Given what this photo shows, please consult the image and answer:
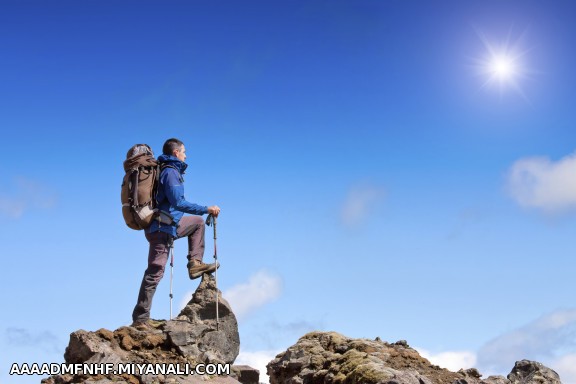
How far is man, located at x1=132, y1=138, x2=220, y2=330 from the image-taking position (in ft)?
60.3

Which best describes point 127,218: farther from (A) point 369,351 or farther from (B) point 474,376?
(B) point 474,376

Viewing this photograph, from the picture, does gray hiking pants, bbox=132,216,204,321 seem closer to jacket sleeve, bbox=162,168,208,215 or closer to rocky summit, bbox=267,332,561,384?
jacket sleeve, bbox=162,168,208,215

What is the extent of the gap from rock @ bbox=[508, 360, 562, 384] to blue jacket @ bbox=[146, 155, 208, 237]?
40.9ft

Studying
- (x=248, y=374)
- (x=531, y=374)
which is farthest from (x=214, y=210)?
(x=531, y=374)

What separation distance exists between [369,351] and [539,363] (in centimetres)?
654

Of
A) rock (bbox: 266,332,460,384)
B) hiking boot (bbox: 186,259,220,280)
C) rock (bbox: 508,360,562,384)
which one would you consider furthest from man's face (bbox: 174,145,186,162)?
rock (bbox: 508,360,562,384)

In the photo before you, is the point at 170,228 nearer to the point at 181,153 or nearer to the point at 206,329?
the point at 181,153

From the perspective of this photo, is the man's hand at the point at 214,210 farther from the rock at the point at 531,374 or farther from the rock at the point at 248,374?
the rock at the point at 531,374

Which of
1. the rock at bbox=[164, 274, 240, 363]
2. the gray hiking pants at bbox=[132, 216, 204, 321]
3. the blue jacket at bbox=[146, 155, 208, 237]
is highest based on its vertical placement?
the blue jacket at bbox=[146, 155, 208, 237]

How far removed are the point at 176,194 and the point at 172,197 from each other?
0.47ft

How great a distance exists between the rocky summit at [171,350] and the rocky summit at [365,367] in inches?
90.0

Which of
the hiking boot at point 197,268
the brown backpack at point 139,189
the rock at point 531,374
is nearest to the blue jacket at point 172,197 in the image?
the brown backpack at point 139,189

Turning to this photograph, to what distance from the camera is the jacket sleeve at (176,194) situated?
18.5 metres

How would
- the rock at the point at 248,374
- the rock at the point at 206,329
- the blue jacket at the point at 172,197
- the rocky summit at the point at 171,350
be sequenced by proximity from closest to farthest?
the rocky summit at the point at 171,350, the rock at the point at 206,329, the blue jacket at the point at 172,197, the rock at the point at 248,374
